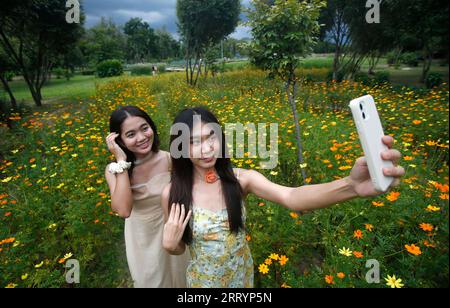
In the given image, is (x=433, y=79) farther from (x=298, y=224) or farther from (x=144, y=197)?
(x=144, y=197)

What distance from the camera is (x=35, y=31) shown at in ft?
24.4

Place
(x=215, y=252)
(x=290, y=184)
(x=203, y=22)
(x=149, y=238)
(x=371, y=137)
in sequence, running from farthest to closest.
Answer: (x=203, y=22)
(x=290, y=184)
(x=149, y=238)
(x=215, y=252)
(x=371, y=137)

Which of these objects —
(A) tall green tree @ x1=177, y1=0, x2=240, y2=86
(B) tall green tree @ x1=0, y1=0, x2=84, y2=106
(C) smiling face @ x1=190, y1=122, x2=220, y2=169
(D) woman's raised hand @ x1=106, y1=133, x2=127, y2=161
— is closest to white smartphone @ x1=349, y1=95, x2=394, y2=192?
(C) smiling face @ x1=190, y1=122, x2=220, y2=169

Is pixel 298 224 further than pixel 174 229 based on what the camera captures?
Yes

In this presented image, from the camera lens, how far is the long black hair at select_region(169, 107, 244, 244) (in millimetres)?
1087

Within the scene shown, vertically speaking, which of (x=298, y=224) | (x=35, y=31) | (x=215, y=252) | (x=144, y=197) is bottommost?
(x=298, y=224)

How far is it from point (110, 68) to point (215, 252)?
16.0 meters

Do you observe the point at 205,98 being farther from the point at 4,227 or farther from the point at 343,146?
the point at 4,227

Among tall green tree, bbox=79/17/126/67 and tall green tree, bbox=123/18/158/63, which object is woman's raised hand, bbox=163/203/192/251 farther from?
tall green tree, bbox=123/18/158/63

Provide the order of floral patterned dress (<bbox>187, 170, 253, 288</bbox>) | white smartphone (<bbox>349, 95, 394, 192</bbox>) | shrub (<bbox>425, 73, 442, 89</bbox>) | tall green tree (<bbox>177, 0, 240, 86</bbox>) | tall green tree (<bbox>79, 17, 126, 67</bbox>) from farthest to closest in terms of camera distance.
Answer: tall green tree (<bbox>79, 17, 126, 67</bbox>) < tall green tree (<bbox>177, 0, 240, 86</bbox>) < shrub (<bbox>425, 73, 442, 89</bbox>) < floral patterned dress (<bbox>187, 170, 253, 288</bbox>) < white smartphone (<bbox>349, 95, 394, 192</bbox>)

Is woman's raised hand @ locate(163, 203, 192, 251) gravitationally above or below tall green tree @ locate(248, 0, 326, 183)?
below

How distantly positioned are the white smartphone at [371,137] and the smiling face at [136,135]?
120 centimetres

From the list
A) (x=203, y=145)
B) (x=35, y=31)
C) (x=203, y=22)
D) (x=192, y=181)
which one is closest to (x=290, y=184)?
(x=192, y=181)

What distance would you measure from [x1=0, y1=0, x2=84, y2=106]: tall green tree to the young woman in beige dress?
734 centimetres
